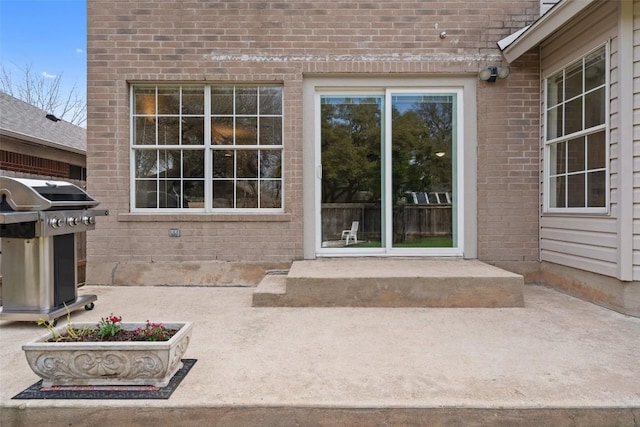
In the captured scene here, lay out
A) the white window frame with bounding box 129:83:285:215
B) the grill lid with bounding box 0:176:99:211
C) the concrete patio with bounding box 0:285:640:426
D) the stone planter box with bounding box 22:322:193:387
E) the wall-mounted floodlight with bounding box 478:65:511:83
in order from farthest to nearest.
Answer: the white window frame with bounding box 129:83:285:215, the wall-mounted floodlight with bounding box 478:65:511:83, the grill lid with bounding box 0:176:99:211, the stone planter box with bounding box 22:322:193:387, the concrete patio with bounding box 0:285:640:426

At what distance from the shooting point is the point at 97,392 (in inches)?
94.7

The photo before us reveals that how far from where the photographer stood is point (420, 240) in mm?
5902

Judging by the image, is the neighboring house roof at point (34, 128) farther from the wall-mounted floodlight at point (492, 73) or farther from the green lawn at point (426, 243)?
the wall-mounted floodlight at point (492, 73)

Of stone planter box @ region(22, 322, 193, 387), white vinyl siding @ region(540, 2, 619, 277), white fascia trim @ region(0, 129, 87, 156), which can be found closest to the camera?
stone planter box @ region(22, 322, 193, 387)

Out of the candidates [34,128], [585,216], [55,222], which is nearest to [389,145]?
[585,216]

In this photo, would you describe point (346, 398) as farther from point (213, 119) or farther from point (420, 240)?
point (213, 119)

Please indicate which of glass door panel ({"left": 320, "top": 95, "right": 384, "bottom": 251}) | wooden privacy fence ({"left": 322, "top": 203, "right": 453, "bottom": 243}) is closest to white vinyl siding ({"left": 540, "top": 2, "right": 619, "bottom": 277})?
wooden privacy fence ({"left": 322, "top": 203, "right": 453, "bottom": 243})

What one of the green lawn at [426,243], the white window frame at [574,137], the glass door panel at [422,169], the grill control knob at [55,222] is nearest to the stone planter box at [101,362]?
the grill control knob at [55,222]

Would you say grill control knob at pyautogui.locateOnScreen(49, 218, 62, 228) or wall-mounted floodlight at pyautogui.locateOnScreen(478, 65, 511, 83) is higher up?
wall-mounted floodlight at pyautogui.locateOnScreen(478, 65, 511, 83)

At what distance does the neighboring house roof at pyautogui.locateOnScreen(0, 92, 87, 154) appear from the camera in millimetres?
7279

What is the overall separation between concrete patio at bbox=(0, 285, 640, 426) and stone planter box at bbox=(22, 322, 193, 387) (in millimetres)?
180

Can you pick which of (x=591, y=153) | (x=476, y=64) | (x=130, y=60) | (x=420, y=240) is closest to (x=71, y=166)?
(x=130, y=60)

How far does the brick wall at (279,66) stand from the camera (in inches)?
223

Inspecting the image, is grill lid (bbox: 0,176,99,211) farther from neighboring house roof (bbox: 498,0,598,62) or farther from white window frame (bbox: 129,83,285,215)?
neighboring house roof (bbox: 498,0,598,62)
